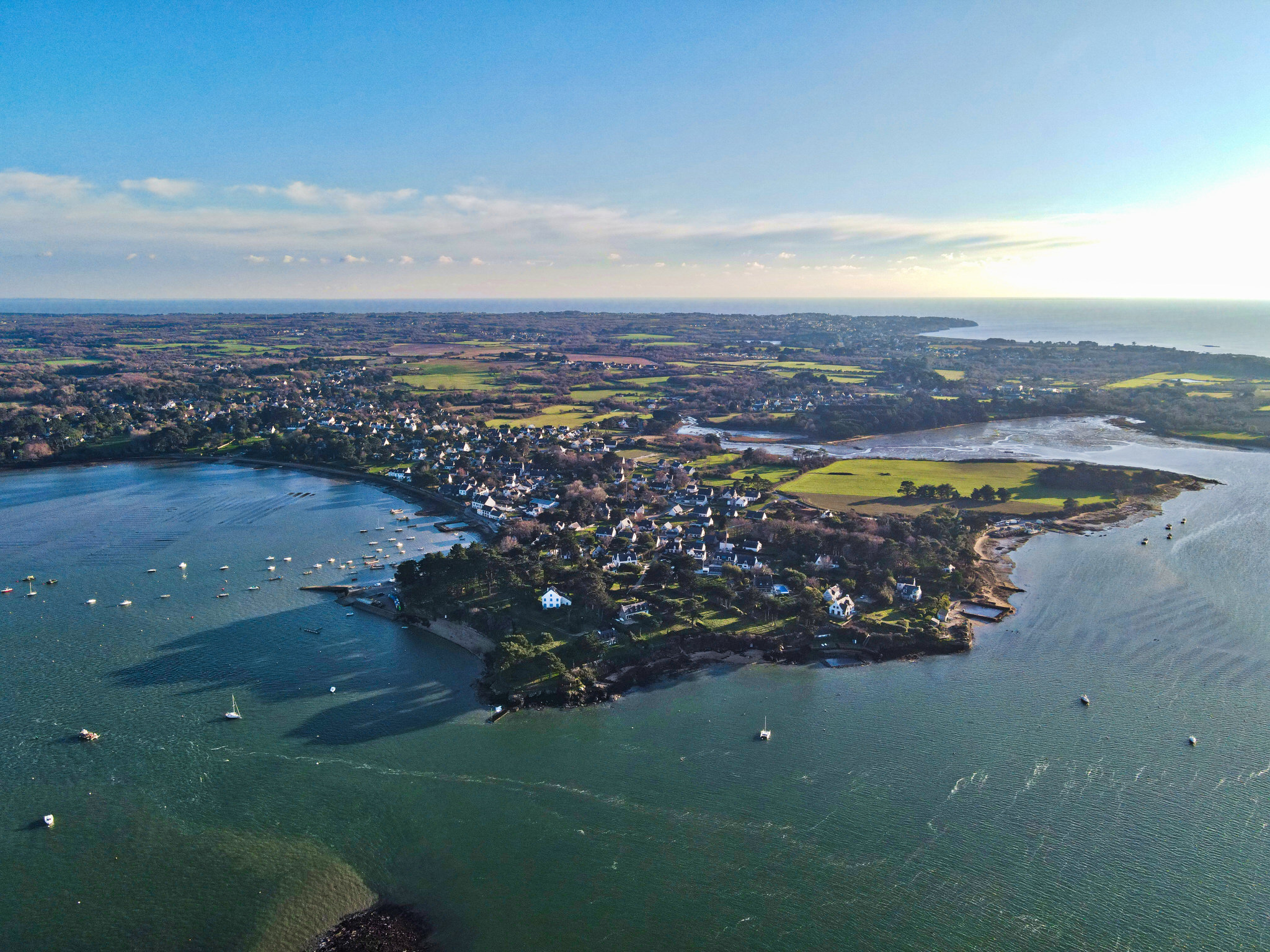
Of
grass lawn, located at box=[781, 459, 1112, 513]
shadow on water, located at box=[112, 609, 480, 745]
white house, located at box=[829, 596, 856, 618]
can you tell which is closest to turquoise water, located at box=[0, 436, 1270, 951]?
shadow on water, located at box=[112, 609, 480, 745]

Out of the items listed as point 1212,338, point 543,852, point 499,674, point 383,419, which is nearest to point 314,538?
point 499,674

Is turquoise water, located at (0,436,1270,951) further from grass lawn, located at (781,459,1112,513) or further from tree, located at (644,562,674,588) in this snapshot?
grass lawn, located at (781,459,1112,513)

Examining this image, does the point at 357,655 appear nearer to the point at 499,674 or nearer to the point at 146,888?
the point at 499,674

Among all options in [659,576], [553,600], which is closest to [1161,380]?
[659,576]

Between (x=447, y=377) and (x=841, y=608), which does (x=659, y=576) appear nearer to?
(x=841, y=608)

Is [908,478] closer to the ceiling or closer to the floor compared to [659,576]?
closer to the ceiling

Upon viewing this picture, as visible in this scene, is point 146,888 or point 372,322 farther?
point 372,322

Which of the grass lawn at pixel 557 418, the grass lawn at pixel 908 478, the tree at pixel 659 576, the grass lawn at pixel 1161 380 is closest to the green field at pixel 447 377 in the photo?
the grass lawn at pixel 557 418
